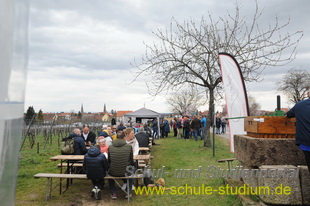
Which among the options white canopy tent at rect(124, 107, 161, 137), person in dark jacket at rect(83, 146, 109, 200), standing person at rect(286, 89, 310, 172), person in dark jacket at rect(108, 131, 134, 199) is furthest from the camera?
white canopy tent at rect(124, 107, 161, 137)

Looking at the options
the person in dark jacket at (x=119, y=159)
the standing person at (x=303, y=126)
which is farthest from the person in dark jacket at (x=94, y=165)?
the standing person at (x=303, y=126)

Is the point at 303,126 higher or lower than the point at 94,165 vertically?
higher

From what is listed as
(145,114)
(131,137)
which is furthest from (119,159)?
→ (145,114)

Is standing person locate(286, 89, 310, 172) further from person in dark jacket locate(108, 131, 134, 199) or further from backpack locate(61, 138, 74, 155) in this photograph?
backpack locate(61, 138, 74, 155)

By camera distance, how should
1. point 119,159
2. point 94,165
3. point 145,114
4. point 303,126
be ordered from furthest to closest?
point 145,114 → point 119,159 → point 94,165 → point 303,126

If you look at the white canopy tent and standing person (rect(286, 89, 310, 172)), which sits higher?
the white canopy tent

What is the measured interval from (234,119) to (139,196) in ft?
A: 8.95

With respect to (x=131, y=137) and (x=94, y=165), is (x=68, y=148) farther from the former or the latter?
(x=94, y=165)

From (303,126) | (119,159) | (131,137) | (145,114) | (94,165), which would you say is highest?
(145,114)

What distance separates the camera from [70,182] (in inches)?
281

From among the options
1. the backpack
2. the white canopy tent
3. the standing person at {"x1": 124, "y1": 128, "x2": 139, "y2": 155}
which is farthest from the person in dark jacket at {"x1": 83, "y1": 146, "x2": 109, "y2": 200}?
the white canopy tent

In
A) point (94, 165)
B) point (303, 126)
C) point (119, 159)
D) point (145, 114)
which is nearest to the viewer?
point (303, 126)

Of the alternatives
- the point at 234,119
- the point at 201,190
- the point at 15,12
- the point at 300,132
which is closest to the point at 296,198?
the point at 300,132

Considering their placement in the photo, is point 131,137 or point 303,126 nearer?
point 303,126
